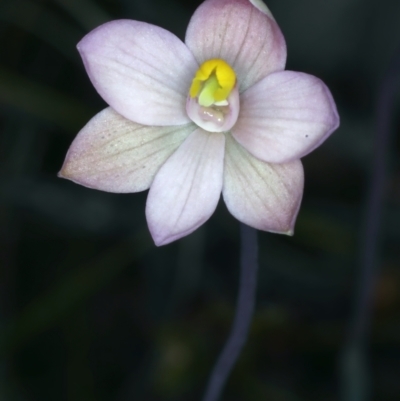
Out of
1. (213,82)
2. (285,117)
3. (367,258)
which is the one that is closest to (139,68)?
(213,82)

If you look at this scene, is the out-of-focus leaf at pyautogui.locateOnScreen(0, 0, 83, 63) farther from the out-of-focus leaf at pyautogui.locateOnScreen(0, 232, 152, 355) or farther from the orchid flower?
the orchid flower

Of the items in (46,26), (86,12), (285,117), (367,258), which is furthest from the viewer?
(46,26)

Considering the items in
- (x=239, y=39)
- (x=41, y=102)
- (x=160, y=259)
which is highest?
(x=239, y=39)

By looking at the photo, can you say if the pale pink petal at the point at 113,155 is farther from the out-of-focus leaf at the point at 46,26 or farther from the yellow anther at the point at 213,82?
the out-of-focus leaf at the point at 46,26

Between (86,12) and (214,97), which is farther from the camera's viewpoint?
(86,12)

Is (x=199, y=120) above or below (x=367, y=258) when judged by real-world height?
above

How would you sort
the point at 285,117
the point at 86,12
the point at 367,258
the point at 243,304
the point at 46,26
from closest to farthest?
1. the point at 285,117
2. the point at 243,304
3. the point at 367,258
4. the point at 86,12
5. the point at 46,26

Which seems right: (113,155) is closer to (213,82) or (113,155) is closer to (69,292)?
(213,82)

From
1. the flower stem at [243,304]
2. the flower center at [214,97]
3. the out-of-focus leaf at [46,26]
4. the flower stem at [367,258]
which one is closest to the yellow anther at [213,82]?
the flower center at [214,97]
